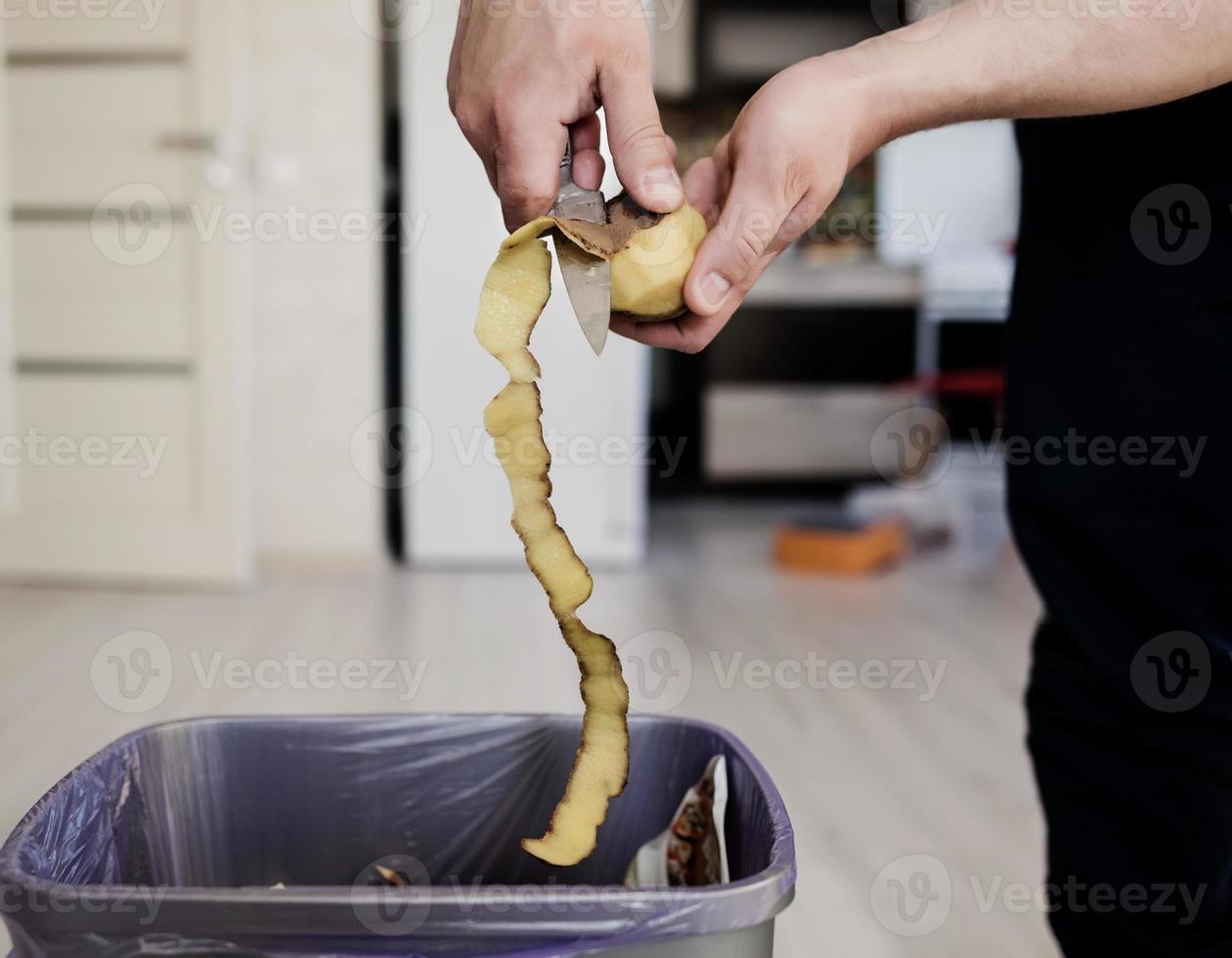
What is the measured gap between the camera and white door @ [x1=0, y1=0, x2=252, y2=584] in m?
2.70

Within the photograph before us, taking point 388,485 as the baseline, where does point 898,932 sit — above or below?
below

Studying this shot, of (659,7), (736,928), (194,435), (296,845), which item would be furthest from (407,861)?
(659,7)

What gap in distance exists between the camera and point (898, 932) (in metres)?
1.30

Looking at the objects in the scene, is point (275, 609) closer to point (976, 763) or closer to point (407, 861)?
point (976, 763)

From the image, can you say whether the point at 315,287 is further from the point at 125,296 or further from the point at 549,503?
the point at 549,503

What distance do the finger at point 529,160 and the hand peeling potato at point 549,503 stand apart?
0.05 metres

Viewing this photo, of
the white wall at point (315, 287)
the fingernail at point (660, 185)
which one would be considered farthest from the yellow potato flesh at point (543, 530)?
the white wall at point (315, 287)

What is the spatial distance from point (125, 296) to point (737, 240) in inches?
94.9

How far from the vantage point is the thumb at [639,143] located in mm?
686

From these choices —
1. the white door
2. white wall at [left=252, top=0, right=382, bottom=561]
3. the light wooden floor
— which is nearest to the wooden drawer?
the light wooden floor

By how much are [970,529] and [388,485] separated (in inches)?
66.1

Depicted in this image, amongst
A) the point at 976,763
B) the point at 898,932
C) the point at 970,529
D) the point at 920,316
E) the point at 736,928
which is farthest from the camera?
the point at 920,316

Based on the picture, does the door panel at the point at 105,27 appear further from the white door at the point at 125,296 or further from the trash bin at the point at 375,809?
the trash bin at the point at 375,809

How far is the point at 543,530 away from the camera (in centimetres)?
59
